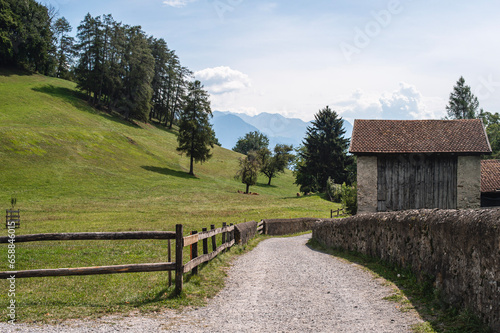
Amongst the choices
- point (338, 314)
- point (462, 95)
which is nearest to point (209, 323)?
point (338, 314)

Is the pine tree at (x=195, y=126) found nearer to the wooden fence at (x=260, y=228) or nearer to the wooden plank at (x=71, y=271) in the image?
the wooden fence at (x=260, y=228)

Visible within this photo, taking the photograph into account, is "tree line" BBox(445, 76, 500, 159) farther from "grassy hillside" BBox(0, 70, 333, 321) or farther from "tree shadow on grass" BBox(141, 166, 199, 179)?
"tree shadow on grass" BBox(141, 166, 199, 179)

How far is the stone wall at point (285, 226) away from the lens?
1160 inches

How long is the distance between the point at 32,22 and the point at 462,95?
9147 cm

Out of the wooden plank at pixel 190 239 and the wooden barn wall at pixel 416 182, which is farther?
the wooden barn wall at pixel 416 182

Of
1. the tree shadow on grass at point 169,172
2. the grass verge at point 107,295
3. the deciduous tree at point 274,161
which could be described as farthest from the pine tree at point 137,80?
the grass verge at point 107,295

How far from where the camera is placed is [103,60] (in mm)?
83250

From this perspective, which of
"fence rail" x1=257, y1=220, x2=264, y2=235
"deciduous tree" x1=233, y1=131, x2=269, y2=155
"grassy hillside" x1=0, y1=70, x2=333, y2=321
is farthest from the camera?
"deciduous tree" x1=233, y1=131, x2=269, y2=155

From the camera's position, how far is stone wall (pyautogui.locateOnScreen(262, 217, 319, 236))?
29.5m

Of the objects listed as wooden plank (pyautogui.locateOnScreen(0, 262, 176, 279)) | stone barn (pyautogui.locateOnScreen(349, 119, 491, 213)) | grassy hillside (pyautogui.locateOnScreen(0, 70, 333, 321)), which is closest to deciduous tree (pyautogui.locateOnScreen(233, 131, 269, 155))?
grassy hillside (pyautogui.locateOnScreen(0, 70, 333, 321))

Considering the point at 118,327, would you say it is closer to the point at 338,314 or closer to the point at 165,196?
the point at 338,314

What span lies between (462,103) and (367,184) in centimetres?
6419

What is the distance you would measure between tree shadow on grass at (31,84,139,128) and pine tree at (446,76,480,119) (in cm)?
6522

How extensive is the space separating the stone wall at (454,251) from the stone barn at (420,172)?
1416cm
